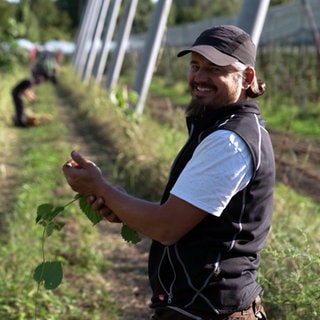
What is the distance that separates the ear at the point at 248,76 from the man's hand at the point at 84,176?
1.88 ft

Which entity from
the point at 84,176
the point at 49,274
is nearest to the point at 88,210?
the point at 84,176

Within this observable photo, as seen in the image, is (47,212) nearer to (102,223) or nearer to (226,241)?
(226,241)

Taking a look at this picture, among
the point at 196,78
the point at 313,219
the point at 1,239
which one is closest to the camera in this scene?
the point at 196,78

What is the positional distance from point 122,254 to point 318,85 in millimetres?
12488

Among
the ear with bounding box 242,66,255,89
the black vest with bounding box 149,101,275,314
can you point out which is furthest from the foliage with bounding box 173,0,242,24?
the black vest with bounding box 149,101,275,314

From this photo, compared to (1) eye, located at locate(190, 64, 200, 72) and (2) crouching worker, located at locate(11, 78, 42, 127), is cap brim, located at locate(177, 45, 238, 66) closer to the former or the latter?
(1) eye, located at locate(190, 64, 200, 72)

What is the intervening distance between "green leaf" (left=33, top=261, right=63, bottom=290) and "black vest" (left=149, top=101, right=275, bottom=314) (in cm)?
66

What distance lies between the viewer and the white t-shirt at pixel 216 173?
6.46 ft

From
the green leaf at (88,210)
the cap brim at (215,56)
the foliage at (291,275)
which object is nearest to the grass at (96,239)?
the foliage at (291,275)

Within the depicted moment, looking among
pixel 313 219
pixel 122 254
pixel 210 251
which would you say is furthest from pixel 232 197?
pixel 122 254

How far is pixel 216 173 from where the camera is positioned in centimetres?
197

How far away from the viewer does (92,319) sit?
166 inches

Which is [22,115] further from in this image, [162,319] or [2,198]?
[162,319]

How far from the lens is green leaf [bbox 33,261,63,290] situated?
268 centimetres
